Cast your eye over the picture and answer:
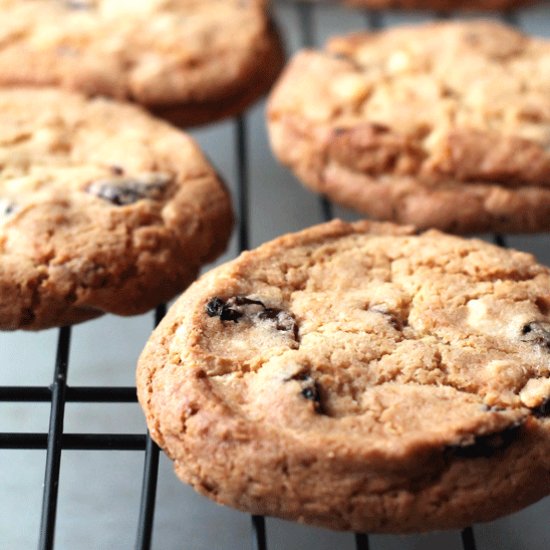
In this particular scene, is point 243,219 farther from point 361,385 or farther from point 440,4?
point 440,4

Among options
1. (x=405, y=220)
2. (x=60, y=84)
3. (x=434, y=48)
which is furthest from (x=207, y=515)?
(x=434, y=48)

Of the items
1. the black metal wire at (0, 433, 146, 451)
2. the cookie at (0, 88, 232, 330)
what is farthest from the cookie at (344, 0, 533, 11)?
the black metal wire at (0, 433, 146, 451)

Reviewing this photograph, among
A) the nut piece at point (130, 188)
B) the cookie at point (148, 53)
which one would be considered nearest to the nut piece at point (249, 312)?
the nut piece at point (130, 188)

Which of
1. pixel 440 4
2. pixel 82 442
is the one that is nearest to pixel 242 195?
pixel 82 442

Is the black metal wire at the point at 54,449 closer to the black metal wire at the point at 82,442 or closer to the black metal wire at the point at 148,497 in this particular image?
the black metal wire at the point at 82,442

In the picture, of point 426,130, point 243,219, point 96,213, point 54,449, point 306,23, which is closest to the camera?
point 54,449

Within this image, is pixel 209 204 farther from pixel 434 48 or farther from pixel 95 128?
pixel 434 48
